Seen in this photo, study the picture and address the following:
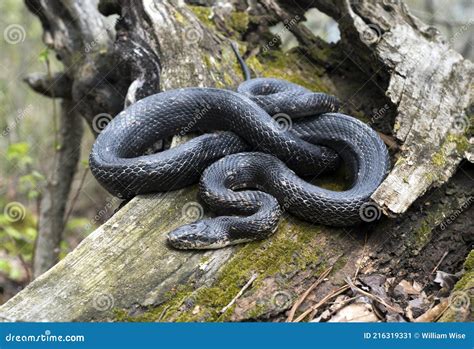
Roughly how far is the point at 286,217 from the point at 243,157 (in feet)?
2.95

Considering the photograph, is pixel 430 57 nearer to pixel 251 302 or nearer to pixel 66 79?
pixel 251 302

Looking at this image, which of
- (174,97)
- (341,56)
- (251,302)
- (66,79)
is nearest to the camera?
(251,302)

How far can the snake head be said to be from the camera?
15.7 feet

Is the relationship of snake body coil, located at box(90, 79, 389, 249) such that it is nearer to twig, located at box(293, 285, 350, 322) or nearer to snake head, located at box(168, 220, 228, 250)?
snake head, located at box(168, 220, 228, 250)

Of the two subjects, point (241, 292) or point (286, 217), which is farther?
point (286, 217)

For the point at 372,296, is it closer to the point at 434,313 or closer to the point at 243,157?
the point at 434,313

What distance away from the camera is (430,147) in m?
5.47

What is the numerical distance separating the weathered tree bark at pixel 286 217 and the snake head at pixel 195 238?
0.10 m

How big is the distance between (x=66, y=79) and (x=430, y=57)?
5.86 metres

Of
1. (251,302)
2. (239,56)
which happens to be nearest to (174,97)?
(239,56)

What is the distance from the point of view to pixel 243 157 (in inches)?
224

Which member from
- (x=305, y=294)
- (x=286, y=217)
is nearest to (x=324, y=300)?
(x=305, y=294)

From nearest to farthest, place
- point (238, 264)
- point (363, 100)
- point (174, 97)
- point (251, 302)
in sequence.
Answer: point (251, 302)
point (238, 264)
point (174, 97)
point (363, 100)

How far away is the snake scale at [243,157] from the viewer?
5.04m
